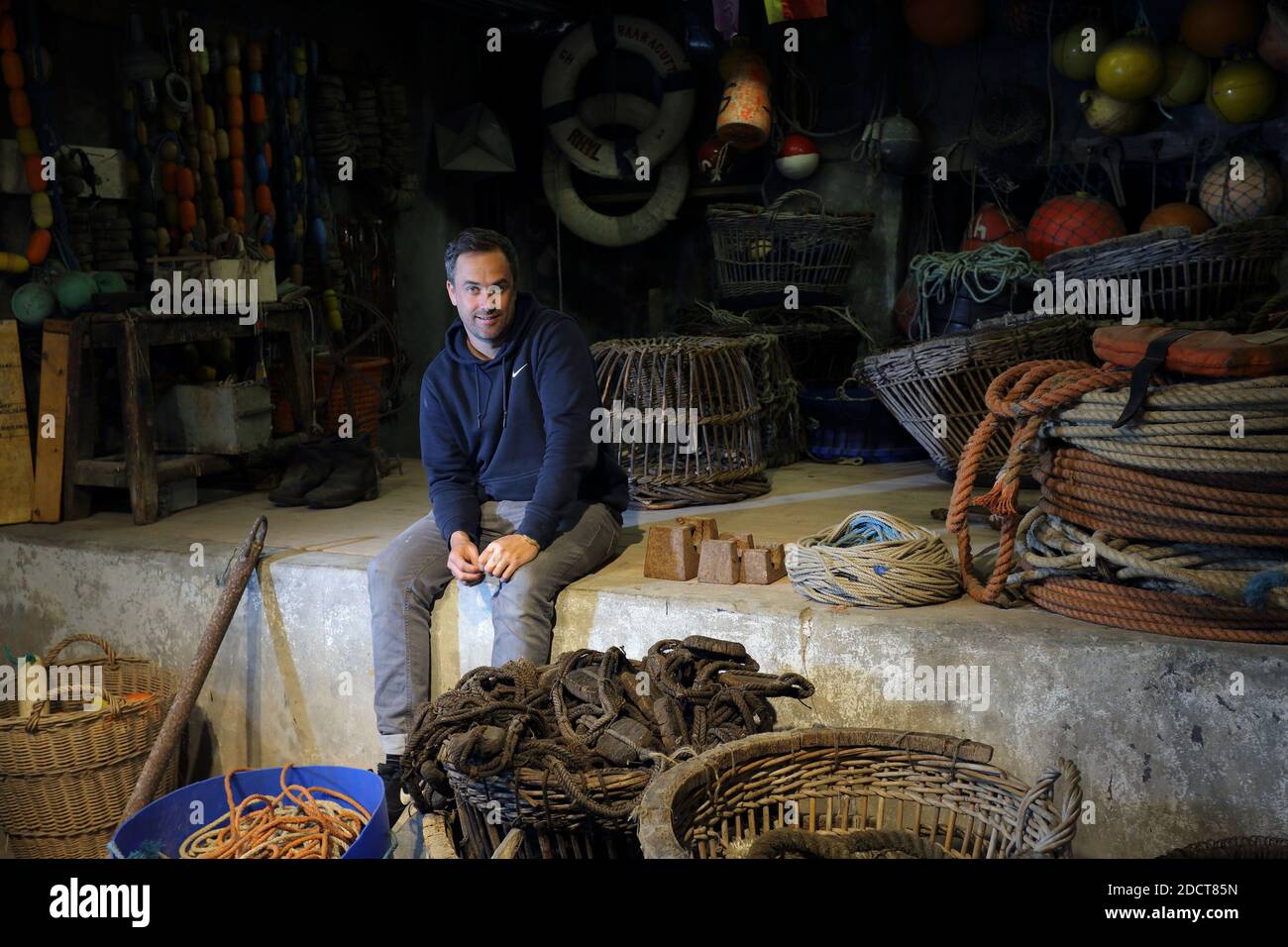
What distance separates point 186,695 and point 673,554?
68.7 inches

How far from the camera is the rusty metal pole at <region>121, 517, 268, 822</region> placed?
425cm

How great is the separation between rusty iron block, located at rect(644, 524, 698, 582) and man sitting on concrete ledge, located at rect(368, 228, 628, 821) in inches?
8.2

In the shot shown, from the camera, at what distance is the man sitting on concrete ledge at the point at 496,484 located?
159 inches

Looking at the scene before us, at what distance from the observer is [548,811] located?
2980mm

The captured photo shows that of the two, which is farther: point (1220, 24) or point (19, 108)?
point (1220, 24)

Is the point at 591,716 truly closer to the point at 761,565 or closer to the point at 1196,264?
the point at 761,565

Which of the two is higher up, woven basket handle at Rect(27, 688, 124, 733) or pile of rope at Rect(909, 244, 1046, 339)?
pile of rope at Rect(909, 244, 1046, 339)

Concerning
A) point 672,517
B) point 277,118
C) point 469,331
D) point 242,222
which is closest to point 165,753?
point 469,331

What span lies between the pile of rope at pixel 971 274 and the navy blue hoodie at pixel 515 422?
104 inches

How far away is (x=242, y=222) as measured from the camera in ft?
22.0

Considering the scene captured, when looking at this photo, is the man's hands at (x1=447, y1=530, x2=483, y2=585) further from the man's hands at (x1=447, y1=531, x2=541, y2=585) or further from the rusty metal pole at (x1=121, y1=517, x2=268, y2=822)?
the rusty metal pole at (x1=121, y1=517, x2=268, y2=822)

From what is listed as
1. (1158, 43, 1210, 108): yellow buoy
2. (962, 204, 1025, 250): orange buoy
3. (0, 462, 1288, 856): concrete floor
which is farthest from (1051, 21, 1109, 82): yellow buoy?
(0, 462, 1288, 856): concrete floor

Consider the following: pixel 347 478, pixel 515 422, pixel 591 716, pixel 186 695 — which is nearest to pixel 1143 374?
pixel 591 716
